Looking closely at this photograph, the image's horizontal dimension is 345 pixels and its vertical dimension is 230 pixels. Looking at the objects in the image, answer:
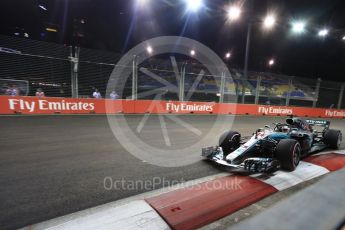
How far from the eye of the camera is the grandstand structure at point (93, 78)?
11.6 metres

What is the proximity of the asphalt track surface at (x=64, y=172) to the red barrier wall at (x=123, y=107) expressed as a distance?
376cm

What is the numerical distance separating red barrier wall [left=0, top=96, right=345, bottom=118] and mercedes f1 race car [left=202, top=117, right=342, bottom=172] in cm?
885

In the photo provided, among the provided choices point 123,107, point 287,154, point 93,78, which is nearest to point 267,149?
point 287,154

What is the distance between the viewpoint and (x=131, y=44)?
26625 mm

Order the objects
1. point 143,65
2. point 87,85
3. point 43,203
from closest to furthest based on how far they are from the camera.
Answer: point 43,203 → point 87,85 → point 143,65

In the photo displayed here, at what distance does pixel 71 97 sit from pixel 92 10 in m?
13.3

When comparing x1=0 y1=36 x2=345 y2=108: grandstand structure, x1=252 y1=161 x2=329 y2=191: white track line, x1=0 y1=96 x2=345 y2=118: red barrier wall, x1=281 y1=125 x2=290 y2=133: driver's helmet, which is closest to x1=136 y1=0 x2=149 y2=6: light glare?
x1=0 y1=36 x2=345 y2=108: grandstand structure

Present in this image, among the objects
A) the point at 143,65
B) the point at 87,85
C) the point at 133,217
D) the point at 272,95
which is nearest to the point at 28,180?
the point at 133,217

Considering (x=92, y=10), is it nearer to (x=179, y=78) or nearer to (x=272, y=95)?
(x=179, y=78)

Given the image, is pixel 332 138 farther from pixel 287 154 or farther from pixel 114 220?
pixel 114 220

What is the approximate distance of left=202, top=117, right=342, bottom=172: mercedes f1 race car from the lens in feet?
14.0

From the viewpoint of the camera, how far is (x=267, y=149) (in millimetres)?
4789

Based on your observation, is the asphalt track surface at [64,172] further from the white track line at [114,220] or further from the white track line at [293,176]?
the white track line at [293,176]

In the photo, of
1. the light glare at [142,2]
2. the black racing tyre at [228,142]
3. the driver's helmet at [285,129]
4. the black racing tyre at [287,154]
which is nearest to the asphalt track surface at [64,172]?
the black racing tyre at [228,142]
